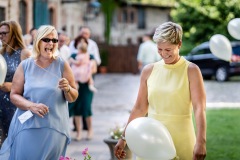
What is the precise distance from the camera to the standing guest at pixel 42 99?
Answer: 562 cm

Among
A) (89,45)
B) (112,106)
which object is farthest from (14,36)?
(112,106)

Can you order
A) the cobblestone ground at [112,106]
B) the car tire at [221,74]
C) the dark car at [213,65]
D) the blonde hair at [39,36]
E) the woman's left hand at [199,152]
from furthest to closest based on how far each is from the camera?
the car tire at [221,74], the dark car at [213,65], the cobblestone ground at [112,106], the blonde hair at [39,36], the woman's left hand at [199,152]

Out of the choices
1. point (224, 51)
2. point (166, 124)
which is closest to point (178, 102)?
point (166, 124)

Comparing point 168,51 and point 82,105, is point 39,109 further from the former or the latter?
point 82,105

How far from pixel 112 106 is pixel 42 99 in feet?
41.9

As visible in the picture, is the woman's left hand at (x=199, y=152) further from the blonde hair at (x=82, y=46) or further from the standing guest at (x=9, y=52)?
the blonde hair at (x=82, y=46)

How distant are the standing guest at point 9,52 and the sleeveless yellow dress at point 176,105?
243 cm

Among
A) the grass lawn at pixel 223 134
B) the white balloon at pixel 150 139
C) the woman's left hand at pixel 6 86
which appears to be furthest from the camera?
the grass lawn at pixel 223 134

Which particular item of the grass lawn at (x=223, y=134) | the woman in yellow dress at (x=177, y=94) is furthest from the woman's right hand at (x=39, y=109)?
the grass lawn at (x=223, y=134)

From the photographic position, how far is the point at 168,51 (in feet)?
15.1

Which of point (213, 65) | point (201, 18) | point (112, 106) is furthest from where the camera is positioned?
point (201, 18)

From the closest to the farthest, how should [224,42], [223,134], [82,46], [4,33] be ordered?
[4,33] < [224,42] < [82,46] < [223,134]

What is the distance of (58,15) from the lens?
29.1m

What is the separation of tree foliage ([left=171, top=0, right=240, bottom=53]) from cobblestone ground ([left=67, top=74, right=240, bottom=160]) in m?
7.76
